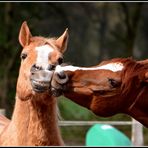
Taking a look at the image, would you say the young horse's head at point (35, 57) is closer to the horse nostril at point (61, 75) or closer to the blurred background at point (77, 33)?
the horse nostril at point (61, 75)

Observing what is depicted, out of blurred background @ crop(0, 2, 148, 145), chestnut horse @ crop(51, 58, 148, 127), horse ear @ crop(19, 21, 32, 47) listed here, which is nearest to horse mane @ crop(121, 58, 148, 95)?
chestnut horse @ crop(51, 58, 148, 127)

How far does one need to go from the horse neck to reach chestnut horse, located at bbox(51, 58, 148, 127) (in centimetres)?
130

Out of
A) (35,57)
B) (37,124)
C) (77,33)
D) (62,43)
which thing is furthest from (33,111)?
(77,33)

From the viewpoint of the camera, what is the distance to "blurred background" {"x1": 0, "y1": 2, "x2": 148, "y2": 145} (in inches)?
599

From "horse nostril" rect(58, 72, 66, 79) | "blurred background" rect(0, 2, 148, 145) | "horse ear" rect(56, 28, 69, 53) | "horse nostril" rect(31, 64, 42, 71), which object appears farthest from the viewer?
"blurred background" rect(0, 2, 148, 145)

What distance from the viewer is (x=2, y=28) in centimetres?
1630

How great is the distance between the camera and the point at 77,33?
902 inches

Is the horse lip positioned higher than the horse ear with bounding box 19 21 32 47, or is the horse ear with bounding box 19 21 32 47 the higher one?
the horse ear with bounding box 19 21 32 47

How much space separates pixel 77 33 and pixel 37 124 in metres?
17.8

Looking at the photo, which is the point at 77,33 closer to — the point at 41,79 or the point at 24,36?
the point at 24,36

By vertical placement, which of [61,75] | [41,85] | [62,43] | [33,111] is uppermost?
[62,43]

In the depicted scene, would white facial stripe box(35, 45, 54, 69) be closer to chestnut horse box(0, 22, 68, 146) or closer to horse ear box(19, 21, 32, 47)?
chestnut horse box(0, 22, 68, 146)

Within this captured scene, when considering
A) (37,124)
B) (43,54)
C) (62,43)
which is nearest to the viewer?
(43,54)

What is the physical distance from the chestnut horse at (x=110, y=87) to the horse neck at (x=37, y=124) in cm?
130
